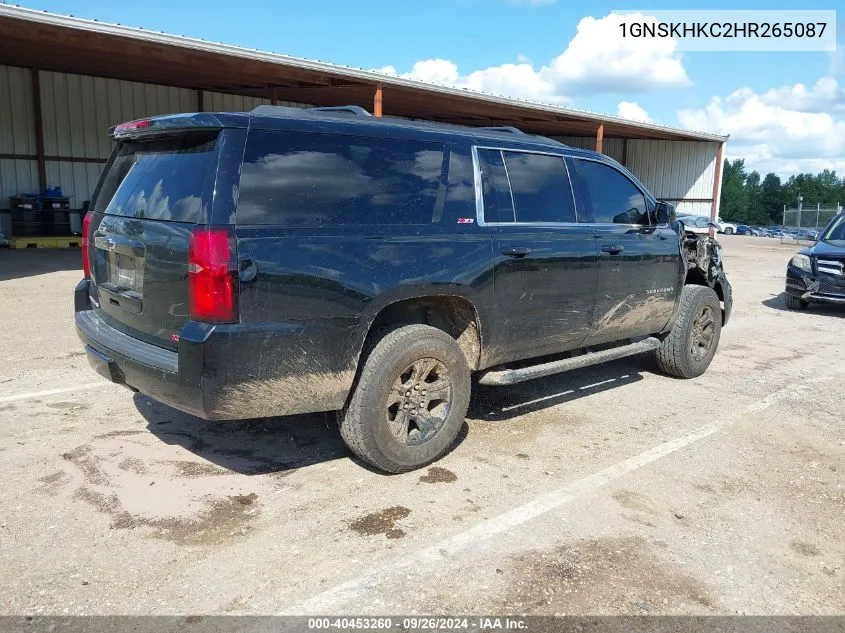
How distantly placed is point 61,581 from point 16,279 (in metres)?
10.6

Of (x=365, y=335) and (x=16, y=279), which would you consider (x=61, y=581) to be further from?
(x=16, y=279)

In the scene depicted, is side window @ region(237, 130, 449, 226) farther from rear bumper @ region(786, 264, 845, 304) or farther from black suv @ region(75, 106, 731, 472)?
rear bumper @ region(786, 264, 845, 304)

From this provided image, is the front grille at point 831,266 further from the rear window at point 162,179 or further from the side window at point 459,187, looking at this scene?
the rear window at point 162,179

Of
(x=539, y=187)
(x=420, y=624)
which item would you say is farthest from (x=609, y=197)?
(x=420, y=624)

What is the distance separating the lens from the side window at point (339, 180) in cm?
348

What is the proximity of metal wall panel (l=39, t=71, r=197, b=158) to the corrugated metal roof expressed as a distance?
764 cm

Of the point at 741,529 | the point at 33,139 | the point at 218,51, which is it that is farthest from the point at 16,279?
the point at 741,529

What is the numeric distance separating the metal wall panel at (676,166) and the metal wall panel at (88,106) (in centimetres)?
1964

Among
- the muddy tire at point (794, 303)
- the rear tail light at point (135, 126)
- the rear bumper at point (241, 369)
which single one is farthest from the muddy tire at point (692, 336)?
the muddy tire at point (794, 303)

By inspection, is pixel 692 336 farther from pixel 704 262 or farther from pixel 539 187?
pixel 539 187

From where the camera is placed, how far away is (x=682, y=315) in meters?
6.38

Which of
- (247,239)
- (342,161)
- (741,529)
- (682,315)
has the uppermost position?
(342,161)

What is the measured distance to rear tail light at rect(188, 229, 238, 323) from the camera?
3.28 m

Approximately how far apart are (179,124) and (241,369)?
131 cm
